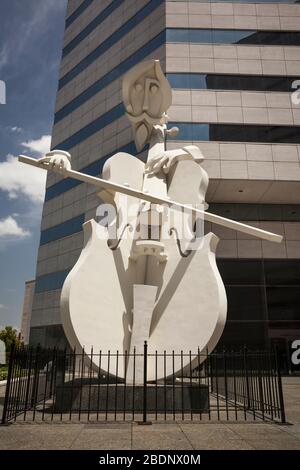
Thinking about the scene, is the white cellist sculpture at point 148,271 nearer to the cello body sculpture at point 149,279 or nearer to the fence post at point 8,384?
the cello body sculpture at point 149,279

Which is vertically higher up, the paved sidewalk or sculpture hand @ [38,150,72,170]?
sculpture hand @ [38,150,72,170]

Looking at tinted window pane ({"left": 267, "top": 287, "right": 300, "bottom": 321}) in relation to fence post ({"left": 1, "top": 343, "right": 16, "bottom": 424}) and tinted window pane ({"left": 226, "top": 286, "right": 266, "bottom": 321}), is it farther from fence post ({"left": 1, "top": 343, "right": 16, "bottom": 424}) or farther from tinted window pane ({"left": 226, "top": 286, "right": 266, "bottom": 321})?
fence post ({"left": 1, "top": 343, "right": 16, "bottom": 424})

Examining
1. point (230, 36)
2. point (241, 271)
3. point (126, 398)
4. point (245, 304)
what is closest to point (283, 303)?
point (245, 304)

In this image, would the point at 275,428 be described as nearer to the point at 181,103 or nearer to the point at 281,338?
A: the point at 281,338

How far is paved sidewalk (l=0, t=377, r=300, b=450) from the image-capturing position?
5.43 m

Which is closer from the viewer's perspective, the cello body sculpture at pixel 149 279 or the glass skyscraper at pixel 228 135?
the cello body sculpture at pixel 149 279

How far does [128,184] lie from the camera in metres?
10.8

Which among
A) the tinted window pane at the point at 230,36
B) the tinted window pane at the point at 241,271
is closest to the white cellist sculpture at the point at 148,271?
the tinted window pane at the point at 241,271

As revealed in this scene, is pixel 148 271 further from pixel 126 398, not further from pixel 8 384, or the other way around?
pixel 8 384

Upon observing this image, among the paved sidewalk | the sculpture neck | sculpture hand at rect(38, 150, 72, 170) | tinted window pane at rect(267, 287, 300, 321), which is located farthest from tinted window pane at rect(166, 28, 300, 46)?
the paved sidewalk

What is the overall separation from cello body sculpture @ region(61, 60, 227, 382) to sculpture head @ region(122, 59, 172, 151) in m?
0.54

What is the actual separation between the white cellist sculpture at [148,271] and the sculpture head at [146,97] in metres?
1.65

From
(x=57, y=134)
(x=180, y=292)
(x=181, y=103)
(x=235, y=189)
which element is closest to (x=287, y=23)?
(x=181, y=103)

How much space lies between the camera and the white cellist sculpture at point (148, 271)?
28.5ft
